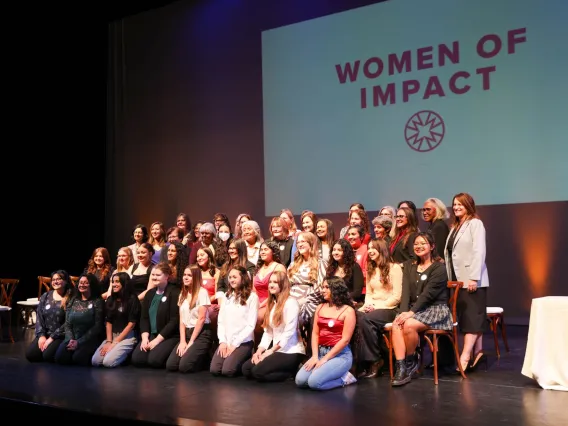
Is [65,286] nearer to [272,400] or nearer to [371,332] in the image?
[272,400]

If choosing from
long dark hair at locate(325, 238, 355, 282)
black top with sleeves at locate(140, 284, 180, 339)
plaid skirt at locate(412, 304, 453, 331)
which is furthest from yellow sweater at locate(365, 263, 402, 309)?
black top with sleeves at locate(140, 284, 180, 339)

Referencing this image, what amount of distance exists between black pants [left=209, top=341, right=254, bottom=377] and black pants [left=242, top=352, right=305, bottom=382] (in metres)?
0.19

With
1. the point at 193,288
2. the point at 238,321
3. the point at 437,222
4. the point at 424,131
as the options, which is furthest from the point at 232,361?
the point at 424,131

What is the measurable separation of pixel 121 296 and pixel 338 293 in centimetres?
213

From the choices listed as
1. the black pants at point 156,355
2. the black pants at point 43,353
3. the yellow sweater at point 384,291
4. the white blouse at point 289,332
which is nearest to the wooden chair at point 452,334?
the yellow sweater at point 384,291

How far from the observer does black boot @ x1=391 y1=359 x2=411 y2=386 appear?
177 inches

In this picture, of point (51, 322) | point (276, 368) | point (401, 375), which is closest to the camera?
point (401, 375)

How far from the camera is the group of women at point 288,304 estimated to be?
472cm

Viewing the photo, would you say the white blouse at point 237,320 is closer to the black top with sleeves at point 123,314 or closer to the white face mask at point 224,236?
the black top with sleeves at point 123,314

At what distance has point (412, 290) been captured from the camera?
192 inches

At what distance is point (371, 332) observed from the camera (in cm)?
486

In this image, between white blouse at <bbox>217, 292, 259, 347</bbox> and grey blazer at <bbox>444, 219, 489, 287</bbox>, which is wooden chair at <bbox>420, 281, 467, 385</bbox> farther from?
white blouse at <bbox>217, 292, 259, 347</bbox>

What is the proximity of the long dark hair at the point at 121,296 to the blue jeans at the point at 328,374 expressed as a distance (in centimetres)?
198

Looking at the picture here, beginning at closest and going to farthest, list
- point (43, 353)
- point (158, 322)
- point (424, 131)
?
point (158, 322) → point (43, 353) → point (424, 131)
